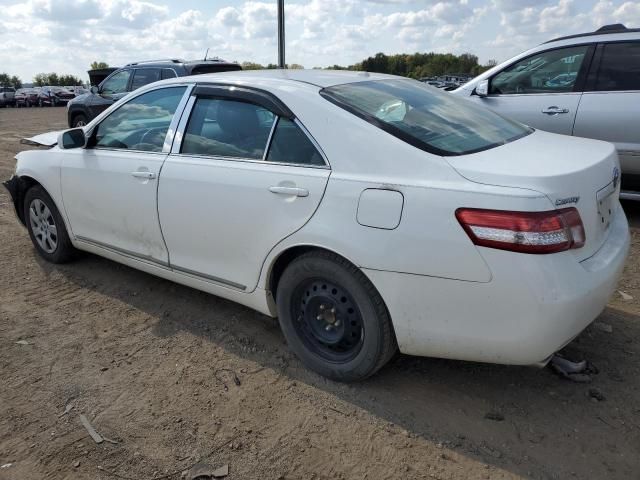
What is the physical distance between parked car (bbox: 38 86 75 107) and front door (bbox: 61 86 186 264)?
38.4 metres

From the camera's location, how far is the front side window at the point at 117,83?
447 inches

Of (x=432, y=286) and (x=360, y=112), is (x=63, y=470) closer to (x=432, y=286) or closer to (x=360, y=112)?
(x=432, y=286)

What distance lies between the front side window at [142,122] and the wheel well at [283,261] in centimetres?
122

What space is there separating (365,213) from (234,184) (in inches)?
35.2

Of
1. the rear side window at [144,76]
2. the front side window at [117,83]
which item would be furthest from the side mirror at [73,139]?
the front side window at [117,83]

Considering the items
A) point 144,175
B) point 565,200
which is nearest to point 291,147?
point 144,175

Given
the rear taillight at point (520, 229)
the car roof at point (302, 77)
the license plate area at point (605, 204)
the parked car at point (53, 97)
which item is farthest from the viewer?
the parked car at point (53, 97)

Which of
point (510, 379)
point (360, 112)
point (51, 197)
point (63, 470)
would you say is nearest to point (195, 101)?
point (360, 112)

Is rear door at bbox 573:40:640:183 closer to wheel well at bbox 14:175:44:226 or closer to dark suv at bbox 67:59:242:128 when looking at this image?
wheel well at bbox 14:175:44:226

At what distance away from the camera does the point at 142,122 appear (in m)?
3.87

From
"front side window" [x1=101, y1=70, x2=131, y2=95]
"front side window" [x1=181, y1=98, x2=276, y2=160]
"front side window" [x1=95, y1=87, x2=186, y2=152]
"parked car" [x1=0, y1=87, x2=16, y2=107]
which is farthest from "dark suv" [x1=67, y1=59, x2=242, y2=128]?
"parked car" [x1=0, y1=87, x2=16, y2=107]

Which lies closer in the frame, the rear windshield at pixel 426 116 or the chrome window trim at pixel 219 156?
the rear windshield at pixel 426 116

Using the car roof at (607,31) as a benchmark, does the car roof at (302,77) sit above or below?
below

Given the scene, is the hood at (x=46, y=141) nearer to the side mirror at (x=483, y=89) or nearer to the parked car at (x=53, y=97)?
the side mirror at (x=483, y=89)
